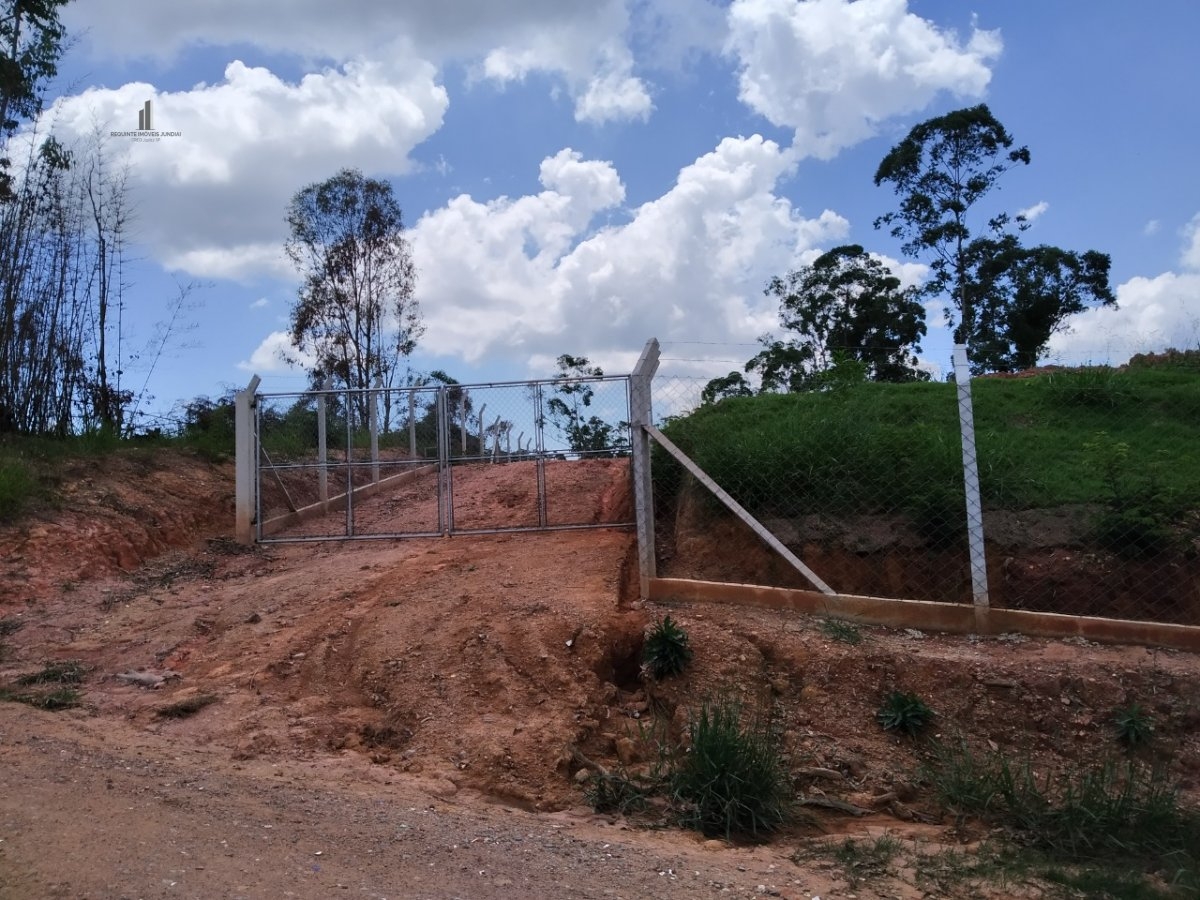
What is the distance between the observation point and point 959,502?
7.40m

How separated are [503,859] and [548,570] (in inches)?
153

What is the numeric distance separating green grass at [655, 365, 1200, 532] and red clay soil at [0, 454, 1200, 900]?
125cm

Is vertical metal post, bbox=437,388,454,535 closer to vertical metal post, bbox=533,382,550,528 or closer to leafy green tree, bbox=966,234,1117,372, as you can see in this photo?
vertical metal post, bbox=533,382,550,528

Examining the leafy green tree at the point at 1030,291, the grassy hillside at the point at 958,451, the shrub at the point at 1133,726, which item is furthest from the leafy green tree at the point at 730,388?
the leafy green tree at the point at 1030,291

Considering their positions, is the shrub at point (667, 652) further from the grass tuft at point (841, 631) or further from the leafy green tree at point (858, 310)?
the leafy green tree at point (858, 310)

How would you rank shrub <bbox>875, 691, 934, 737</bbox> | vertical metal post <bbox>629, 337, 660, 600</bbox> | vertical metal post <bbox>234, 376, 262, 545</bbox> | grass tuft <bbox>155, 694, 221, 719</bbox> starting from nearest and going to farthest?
shrub <bbox>875, 691, 934, 737</bbox> < grass tuft <bbox>155, 694, 221, 719</bbox> < vertical metal post <bbox>629, 337, 660, 600</bbox> < vertical metal post <bbox>234, 376, 262, 545</bbox>

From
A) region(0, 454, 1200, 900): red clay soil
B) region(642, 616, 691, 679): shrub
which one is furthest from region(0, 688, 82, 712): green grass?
region(642, 616, 691, 679): shrub

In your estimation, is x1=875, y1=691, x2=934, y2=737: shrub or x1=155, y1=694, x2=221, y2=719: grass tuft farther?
x1=155, y1=694, x2=221, y2=719: grass tuft

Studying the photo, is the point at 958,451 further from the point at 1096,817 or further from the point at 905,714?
the point at 1096,817

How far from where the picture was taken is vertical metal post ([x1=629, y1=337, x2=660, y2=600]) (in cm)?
744

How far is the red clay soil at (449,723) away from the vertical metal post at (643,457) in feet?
1.09

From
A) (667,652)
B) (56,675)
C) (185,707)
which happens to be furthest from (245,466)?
(667,652)

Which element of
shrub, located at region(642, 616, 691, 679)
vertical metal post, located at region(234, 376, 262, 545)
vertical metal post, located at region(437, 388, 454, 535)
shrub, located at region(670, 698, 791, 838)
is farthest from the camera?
vertical metal post, located at region(234, 376, 262, 545)

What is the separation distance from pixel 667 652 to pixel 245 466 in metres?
6.39
